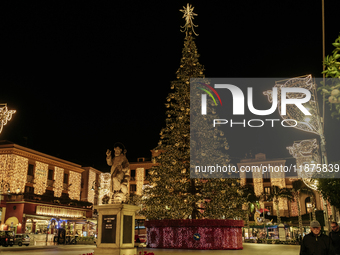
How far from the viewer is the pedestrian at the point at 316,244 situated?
5.98 meters

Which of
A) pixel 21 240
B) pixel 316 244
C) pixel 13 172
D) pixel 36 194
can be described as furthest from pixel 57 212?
pixel 316 244

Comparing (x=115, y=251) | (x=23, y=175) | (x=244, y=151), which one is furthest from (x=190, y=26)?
(x=244, y=151)

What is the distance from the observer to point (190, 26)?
24406 mm

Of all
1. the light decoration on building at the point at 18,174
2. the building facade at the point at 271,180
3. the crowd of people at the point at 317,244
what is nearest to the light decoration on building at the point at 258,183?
the building facade at the point at 271,180

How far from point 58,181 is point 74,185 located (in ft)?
14.2

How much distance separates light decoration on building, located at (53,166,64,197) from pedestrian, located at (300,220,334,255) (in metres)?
46.6

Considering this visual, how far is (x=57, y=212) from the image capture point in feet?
152

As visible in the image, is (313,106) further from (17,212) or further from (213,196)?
(17,212)

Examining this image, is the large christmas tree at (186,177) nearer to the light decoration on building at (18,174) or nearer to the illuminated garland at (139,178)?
the light decoration on building at (18,174)

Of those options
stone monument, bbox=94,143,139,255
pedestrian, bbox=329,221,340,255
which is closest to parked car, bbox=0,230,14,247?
stone monument, bbox=94,143,139,255

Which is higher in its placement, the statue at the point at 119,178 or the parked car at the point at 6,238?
the statue at the point at 119,178

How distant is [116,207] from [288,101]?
12124 mm

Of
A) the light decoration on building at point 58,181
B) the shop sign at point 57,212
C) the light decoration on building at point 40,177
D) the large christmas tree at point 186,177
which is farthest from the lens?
the light decoration on building at point 58,181

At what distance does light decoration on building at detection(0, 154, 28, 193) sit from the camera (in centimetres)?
4041
